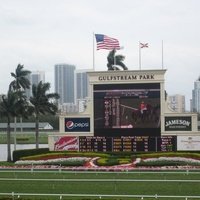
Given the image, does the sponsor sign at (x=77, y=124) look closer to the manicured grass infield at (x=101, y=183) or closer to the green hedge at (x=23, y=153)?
the green hedge at (x=23, y=153)

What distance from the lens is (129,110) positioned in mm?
47000

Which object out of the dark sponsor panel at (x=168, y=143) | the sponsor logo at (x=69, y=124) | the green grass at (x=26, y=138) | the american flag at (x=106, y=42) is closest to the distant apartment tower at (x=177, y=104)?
the dark sponsor panel at (x=168, y=143)

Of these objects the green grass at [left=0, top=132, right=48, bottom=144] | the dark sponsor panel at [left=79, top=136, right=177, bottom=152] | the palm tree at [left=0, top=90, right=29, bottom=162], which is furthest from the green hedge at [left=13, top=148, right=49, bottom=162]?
the green grass at [left=0, top=132, right=48, bottom=144]

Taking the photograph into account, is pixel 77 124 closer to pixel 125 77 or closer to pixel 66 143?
pixel 66 143

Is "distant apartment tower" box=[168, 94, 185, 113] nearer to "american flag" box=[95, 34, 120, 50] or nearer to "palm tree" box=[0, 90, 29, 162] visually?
"american flag" box=[95, 34, 120, 50]

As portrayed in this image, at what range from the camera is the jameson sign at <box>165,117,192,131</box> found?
4735 cm

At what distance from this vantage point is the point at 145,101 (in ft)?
155

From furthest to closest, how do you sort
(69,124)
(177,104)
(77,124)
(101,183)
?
1. (177,104)
2. (69,124)
3. (77,124)
4. (101,183)

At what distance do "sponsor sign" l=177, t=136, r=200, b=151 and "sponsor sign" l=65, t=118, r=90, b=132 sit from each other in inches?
354

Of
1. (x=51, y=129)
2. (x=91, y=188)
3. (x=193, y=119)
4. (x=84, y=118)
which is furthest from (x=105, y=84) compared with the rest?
(x=51, y=129)

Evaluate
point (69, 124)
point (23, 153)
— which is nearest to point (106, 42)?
point (69, 124)

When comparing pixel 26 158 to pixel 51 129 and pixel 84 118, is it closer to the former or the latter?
pixel 84 118

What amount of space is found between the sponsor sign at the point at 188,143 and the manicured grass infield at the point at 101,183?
9.92 metres

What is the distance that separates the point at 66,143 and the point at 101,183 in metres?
19.0
